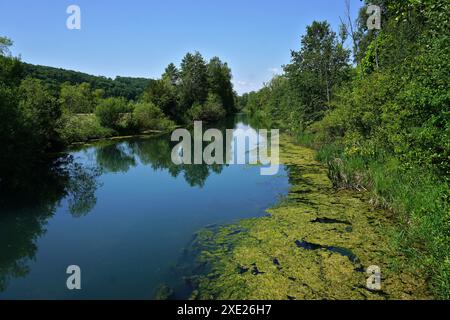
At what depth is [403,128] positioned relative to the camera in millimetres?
9414

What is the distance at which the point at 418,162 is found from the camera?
6582 mm

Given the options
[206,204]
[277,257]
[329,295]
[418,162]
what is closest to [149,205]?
[206,204]

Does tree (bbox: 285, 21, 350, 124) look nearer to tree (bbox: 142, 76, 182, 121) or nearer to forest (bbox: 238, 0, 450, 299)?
forest (bbox: 238, 0, 450, 299)

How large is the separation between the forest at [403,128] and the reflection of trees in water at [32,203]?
26.9 feet

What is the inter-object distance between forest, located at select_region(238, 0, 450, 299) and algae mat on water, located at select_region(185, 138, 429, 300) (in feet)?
1.73

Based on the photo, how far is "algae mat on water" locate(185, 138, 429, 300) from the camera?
5828 millimetres

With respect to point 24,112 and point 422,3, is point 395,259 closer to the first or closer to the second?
point 422,3

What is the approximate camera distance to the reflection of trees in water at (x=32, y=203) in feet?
26.3

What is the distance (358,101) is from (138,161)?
13.8 m

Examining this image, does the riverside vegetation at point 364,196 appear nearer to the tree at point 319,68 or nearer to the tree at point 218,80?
the tree at point 319,68

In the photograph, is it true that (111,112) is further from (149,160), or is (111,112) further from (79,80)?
(79,80)

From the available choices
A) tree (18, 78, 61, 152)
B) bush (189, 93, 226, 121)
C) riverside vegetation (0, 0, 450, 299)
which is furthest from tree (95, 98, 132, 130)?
bush (189, 93, 226, 121)

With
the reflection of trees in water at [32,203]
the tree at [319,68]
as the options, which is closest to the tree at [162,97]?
the tree at [319,68]

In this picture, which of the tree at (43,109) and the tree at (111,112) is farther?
the tree at (111,112)
